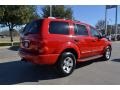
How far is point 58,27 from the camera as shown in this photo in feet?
27.7

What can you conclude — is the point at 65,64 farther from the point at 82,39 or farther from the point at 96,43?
the point at 96,43

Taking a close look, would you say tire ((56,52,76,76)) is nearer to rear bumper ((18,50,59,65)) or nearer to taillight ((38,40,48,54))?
rear bumper ((18,50,59,65))

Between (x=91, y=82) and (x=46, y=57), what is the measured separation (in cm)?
155

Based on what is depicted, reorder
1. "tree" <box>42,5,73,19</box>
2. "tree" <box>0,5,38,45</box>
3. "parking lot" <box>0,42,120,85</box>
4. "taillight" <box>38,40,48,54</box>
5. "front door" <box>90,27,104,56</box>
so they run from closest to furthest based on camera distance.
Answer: "parking lot" <box>0,42,120,85</box> → "taillight" <box>38,40,48,54</box> → "front door" <box>90,27,104,56</box> → "tree" <box>0,5,38,45</box> → "tree" <box>42,5,73,19</box>

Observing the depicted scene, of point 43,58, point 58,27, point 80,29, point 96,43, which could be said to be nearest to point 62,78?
point 43,58

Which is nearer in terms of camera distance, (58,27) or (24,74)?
(58,27)

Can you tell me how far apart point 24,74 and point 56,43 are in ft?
5.47

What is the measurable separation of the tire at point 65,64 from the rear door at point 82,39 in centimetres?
62

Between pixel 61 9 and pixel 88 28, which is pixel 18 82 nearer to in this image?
pixel 88 28

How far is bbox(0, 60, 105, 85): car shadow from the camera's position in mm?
7926

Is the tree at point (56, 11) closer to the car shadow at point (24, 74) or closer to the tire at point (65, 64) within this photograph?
the car shadow at point (24, 74)

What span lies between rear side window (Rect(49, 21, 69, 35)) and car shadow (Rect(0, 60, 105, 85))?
145cm

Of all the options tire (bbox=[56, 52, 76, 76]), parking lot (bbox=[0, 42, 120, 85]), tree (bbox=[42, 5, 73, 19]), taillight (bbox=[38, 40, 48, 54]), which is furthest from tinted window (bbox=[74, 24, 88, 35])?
tree (bbox=[42, 5, 73, 19])

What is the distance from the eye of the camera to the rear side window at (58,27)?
8255mm
